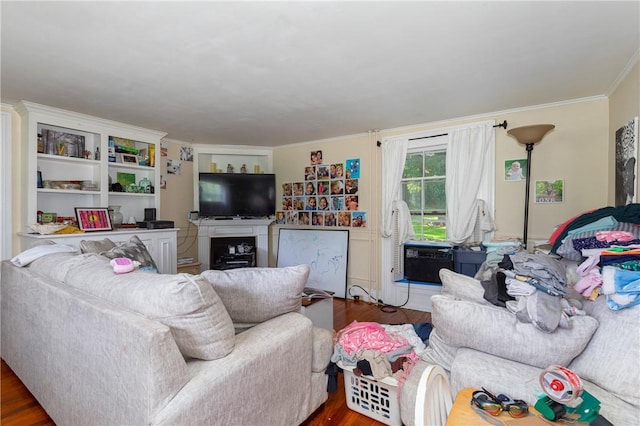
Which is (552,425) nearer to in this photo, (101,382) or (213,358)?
(213,358)

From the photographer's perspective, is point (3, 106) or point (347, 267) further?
point (347, 267)

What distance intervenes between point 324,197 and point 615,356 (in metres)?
3.61

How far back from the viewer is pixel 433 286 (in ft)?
11.8

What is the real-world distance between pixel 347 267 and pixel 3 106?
13.6 feet

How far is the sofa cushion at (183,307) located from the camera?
1151 millimetres

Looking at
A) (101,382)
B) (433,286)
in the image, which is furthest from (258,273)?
(433,286)

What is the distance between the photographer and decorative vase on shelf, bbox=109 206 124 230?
11.6 feet

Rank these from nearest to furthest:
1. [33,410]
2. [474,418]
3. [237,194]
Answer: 1. [474,418]
2. [33,410]
3. [237,194]

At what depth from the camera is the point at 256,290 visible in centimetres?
155

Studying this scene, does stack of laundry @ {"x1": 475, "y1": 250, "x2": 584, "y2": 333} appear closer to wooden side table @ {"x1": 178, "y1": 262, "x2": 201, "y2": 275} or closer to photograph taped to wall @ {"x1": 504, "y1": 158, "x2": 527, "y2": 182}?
photograph taped to wall @ {"x1": 504, "y1": 158, "x2": 527, "y2": 182}

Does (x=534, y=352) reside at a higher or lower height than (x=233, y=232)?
lower

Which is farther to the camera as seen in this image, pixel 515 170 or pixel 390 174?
pixel 390 174

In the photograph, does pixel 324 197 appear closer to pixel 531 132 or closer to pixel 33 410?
pixel 531 132

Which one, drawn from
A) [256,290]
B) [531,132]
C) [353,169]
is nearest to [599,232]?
[531,132]
